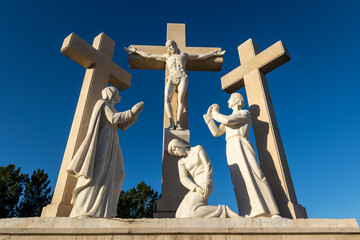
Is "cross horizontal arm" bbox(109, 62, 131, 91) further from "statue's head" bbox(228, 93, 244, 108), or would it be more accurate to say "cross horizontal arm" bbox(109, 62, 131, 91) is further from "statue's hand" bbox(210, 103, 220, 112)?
"statue's head" bbox(228, 93, 244, 108)

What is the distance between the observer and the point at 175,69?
7.01 metres

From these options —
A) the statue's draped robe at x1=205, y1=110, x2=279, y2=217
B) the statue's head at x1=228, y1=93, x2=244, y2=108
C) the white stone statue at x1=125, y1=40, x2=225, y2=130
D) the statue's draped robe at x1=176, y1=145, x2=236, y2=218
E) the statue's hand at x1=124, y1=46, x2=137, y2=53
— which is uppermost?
the statue's hand at x1=124, y1=46, x2=137, y2=53

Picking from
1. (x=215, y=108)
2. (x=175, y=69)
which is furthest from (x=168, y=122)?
(x=175, y=69)

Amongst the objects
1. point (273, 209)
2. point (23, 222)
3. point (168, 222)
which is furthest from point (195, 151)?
point (23, 222)

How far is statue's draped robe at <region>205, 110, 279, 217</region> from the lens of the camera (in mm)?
4469

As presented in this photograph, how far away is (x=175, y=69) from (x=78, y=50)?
2.67 m

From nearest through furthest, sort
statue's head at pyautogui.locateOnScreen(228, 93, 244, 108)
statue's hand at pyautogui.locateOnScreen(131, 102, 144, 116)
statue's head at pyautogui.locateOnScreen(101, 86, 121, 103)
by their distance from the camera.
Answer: statue's hand at pyautogui.locateOnScreen(131, 102, 144, 116) < statue's head at pyautogui.locateOnScreen(101, 86, 121, 103) < statue's head at pyautogui.locateOnScreen(228, 93, 244, 108)

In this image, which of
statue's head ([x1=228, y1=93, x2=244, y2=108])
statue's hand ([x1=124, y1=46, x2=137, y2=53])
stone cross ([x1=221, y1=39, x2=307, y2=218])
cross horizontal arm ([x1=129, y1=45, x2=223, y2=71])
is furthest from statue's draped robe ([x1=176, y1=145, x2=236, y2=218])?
statue's hand ([x1=124, y1=46, x2=137, y2=53])

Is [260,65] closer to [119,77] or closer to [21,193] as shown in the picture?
[119,77]

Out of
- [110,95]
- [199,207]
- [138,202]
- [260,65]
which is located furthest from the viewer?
[138,202]

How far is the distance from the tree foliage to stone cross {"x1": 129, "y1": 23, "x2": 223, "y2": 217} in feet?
69.1

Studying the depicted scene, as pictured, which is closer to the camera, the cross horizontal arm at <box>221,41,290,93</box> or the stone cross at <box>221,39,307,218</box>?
the stone cross at <box>221,39,307,218</box>

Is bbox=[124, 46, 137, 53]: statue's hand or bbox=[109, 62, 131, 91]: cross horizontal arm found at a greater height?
bbox=[124, 46, 137, 53]: statue's hand

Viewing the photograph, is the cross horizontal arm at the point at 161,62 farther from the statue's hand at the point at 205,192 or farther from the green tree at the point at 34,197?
the green tree at the point at 34,197
